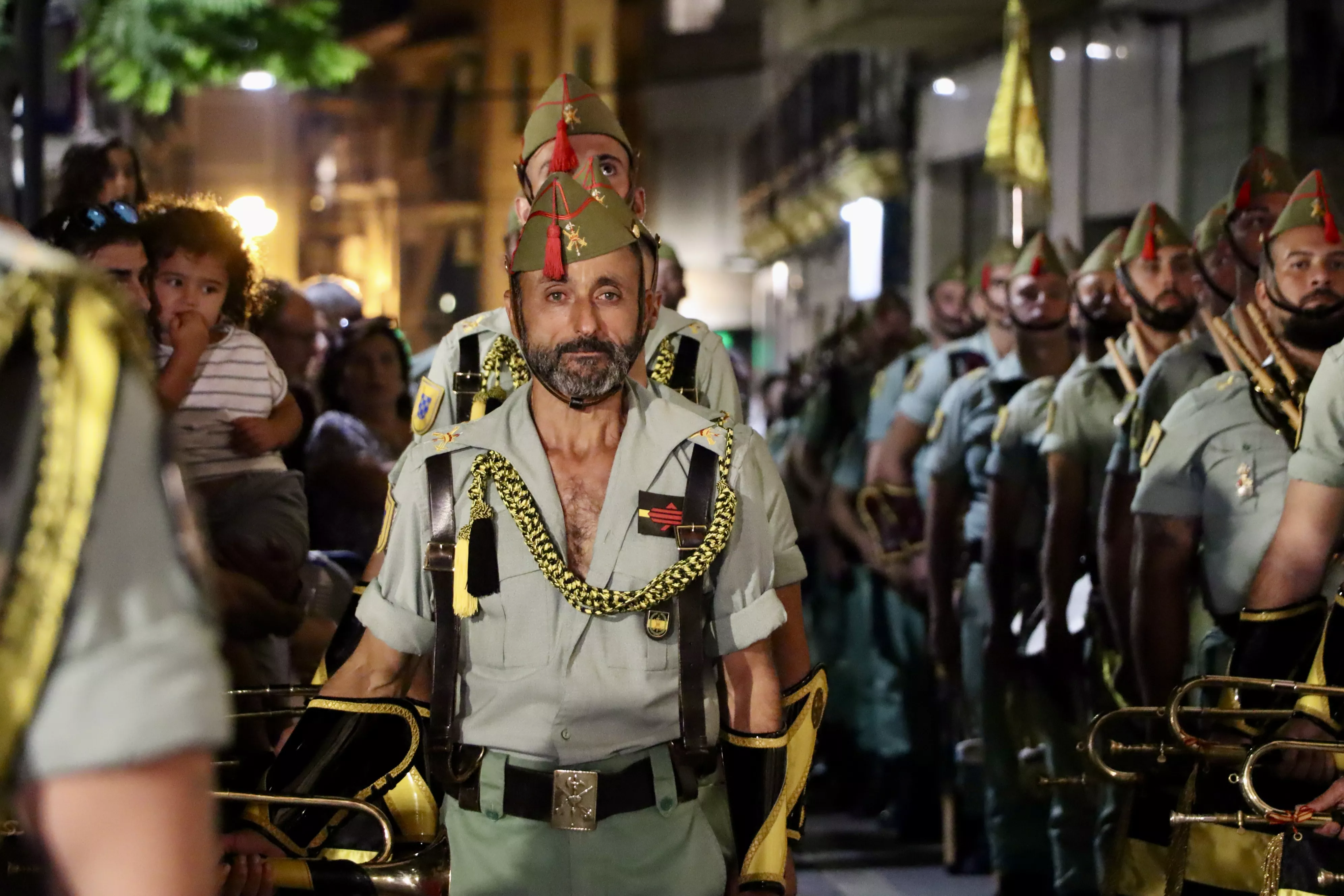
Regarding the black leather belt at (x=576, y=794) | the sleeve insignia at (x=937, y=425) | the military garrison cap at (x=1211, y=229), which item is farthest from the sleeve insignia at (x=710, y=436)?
the sleeve insignia at (x=937, y=425)

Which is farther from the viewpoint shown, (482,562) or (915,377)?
(915,377)

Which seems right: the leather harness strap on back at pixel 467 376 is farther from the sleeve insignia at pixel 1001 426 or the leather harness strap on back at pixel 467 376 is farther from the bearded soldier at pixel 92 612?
the sleeve insignia at pixel 1001 426

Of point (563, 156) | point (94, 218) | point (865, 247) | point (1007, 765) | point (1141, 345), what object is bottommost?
point (1007, 765)

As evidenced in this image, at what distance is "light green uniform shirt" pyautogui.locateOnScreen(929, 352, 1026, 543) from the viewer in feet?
27.6

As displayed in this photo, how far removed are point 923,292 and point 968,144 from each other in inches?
47.2

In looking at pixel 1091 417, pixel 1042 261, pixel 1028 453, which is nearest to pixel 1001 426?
pixel 1028 453

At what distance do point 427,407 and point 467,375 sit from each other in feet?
0.44

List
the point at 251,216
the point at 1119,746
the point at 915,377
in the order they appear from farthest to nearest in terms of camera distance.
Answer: the point at 915,377 → the point at 251,216 → the point at 1119,746

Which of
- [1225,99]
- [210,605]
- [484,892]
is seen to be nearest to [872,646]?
[1225,99]

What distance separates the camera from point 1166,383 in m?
6.05

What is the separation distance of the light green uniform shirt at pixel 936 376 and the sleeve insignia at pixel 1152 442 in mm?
3174

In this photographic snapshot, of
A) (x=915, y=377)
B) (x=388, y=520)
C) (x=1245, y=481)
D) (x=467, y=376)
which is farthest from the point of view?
(x=915, y=377)

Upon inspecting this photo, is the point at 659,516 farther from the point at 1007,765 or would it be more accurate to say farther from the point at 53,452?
the point at 1007,765

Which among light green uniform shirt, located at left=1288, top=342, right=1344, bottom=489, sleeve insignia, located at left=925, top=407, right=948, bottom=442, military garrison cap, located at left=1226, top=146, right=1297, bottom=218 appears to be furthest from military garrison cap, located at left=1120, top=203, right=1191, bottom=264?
light green uniform shirt, located at left=1288, top=342, right=1344, bottom=489
